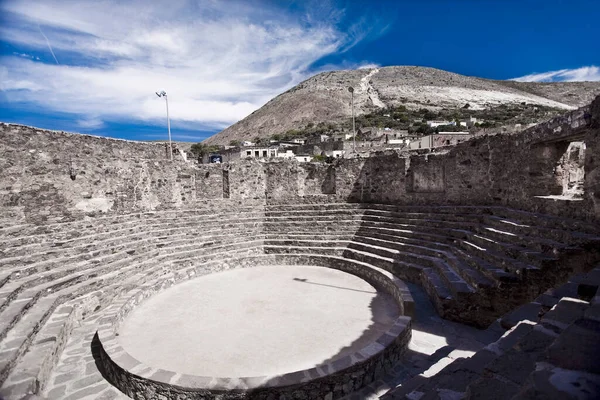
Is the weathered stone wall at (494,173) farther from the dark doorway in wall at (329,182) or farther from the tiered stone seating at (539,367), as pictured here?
the tiered stone seating at (539,367)

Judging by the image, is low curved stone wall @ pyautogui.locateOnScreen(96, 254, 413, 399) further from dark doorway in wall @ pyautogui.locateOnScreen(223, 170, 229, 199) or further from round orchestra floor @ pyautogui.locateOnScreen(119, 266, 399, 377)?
dark doorway in wall @ pyautogui.locateOnScreen(223, 170, 229, 199)

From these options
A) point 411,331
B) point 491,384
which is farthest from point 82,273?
point 491,384

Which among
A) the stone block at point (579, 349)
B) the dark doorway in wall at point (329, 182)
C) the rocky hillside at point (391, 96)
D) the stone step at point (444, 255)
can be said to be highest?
the rocky hillside at point (391, 96)

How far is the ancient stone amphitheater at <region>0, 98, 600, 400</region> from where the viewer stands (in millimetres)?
4008

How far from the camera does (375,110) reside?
67250mm

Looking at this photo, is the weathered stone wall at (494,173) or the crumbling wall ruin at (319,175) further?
the crumbling wall ruin at (319,175)

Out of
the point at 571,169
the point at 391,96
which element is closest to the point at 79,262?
the point at 571,169

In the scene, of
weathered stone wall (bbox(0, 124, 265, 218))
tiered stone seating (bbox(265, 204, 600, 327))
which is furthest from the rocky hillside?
tiered stone seating (bbox(265, 204, 600, 327))

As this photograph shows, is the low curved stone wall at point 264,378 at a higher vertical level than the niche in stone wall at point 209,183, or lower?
lower

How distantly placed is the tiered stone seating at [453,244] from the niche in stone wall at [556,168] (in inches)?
34.7

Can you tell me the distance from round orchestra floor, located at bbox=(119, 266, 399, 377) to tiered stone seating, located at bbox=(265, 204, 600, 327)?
1.33 metres

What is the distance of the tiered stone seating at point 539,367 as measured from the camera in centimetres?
167

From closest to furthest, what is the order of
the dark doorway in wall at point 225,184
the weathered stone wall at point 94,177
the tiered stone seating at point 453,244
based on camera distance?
the tiered stone seating at point 453,244
the weathered stone wall at point 94,177
the dark doorway in wall at point 225,184

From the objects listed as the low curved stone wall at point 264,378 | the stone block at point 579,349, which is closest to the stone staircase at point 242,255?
the low curved stone wall at point 264,378
